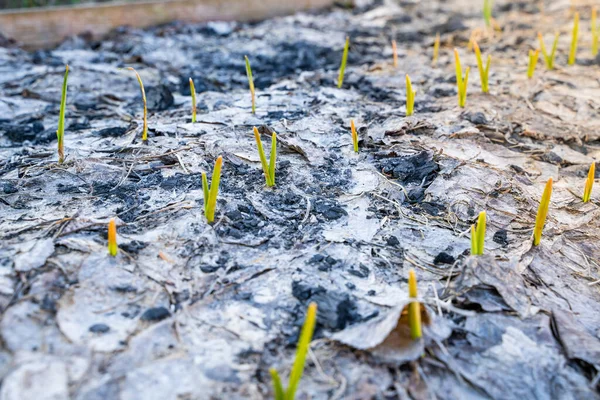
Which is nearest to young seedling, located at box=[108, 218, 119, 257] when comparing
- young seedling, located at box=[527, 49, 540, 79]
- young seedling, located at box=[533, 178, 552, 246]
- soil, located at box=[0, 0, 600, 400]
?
soil, located at box=[0, 0, 600, 400]

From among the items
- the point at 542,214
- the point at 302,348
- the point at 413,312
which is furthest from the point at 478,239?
the point at 302,348

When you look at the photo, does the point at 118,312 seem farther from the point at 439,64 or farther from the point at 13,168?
the point at 439,64

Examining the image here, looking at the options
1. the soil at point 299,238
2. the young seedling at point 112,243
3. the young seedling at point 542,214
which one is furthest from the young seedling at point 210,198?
the young seedling at point 542,214

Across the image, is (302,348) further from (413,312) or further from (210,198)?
(210,198)

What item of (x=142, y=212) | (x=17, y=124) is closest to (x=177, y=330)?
(x=142, y=212)

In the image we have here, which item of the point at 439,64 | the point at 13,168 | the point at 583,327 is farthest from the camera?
the point at 439,64

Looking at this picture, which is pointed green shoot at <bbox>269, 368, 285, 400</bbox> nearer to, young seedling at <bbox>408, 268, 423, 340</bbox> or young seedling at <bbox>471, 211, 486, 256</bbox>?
young seedling at <bbox>408, 268, 423, 340</bbox>
